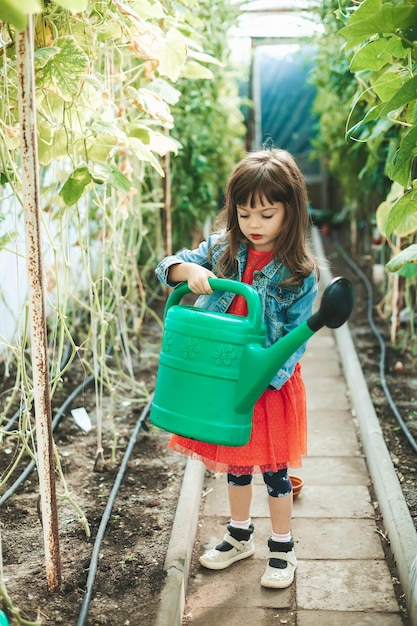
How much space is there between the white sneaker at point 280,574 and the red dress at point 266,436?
269 mm

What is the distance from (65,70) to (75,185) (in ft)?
0.92

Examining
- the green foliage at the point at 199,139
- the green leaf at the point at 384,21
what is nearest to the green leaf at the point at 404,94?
the green leaf at the point at 384,21

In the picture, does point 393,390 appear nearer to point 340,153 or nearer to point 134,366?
point 134,366

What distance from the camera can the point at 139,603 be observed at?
1811mm

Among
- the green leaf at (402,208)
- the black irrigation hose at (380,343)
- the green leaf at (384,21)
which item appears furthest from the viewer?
the black irrigation hose at (380,343)

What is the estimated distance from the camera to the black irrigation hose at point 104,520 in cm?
174

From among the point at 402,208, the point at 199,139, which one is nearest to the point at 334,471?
the point at 402,208

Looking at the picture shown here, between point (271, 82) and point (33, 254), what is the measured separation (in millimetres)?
8439

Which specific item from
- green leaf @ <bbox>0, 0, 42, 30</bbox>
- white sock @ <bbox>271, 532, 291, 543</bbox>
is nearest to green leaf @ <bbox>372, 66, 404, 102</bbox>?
green leaf @ <bbox>0, 0, 42, 30</bbox>

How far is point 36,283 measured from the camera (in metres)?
1.62

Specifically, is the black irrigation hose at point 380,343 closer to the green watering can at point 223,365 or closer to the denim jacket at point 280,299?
the denim jacket at point 280,299

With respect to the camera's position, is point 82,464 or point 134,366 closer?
point 82,464

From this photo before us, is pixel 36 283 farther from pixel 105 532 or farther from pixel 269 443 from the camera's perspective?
pixel 105 532

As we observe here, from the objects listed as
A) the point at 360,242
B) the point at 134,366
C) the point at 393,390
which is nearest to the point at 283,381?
the point at 393,390
